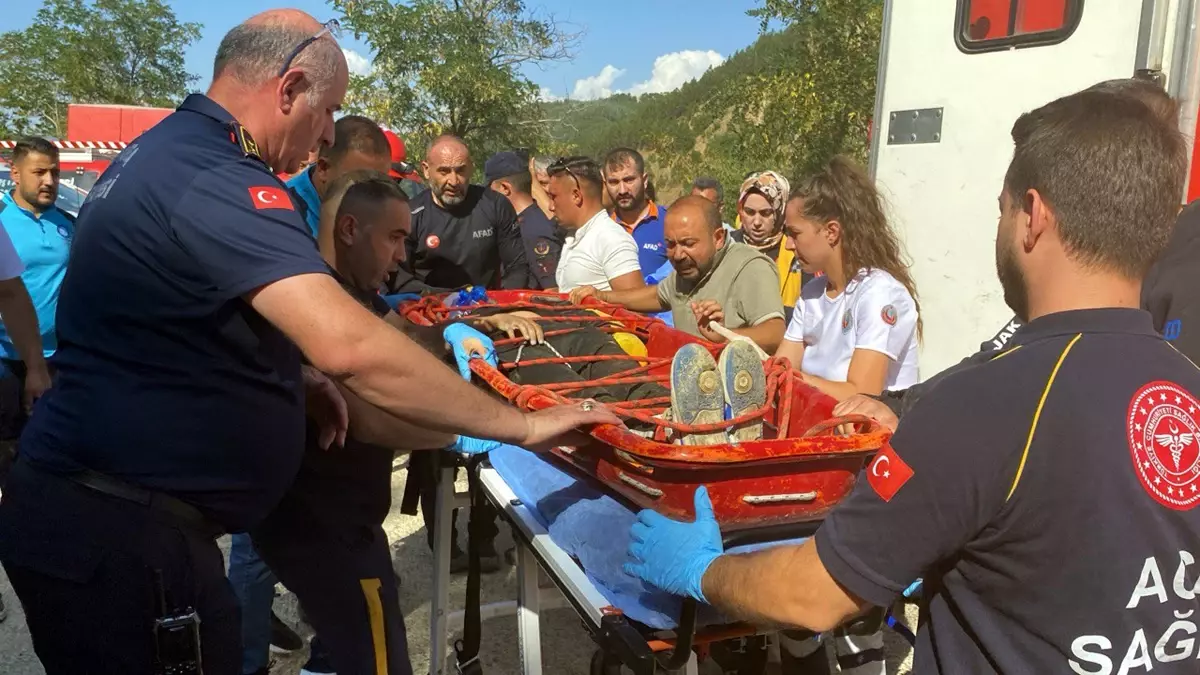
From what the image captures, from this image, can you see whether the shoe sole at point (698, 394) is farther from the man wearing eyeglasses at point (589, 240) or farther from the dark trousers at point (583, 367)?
the man wearing eyeglasses at point (589, 240)

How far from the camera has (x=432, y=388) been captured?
62.4 inches

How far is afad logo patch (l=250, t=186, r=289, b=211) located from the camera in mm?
1467

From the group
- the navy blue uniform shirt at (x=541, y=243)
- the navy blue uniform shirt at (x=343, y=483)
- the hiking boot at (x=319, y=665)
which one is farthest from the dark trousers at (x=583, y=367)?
the navy blue uniform shirt at (x=541, y=243)

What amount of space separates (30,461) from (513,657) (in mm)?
2124

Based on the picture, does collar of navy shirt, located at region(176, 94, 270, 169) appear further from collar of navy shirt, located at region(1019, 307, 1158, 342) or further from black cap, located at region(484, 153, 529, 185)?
black cap, located at region(484, 153, 529, 185)

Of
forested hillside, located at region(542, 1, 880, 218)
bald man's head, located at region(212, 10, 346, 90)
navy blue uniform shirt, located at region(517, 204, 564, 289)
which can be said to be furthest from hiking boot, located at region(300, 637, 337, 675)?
forested hillside, located at region(542, 1, 880, 218)

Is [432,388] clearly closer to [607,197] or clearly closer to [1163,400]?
[1163,400]

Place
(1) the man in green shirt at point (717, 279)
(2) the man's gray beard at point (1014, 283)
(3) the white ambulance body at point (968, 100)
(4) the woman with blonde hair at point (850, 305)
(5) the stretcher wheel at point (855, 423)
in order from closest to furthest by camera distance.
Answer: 1. (2) the man's gray beard at point (1014, 283)
2. (5) the stretcher wheel at point (855, 423)
3. (4) the woman with blonde hair at point (850, 305)
4. (3) the white ambulance body at point (968, 100)
5. (1) the man in green shirt at point (717, 279)

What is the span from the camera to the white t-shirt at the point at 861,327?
8.14 ft

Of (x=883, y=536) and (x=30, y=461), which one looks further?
(x=30, y=461)

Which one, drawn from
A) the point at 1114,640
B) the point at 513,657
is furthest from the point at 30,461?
the point at 513,657

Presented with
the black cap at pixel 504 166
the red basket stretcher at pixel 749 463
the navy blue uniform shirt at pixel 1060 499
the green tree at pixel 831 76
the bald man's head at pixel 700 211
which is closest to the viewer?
the navy blue uniform shirt at pixel 1060 499

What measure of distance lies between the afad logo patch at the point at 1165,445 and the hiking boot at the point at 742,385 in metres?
1.09

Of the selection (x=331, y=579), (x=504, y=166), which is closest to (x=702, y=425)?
(x=331, y=579)
